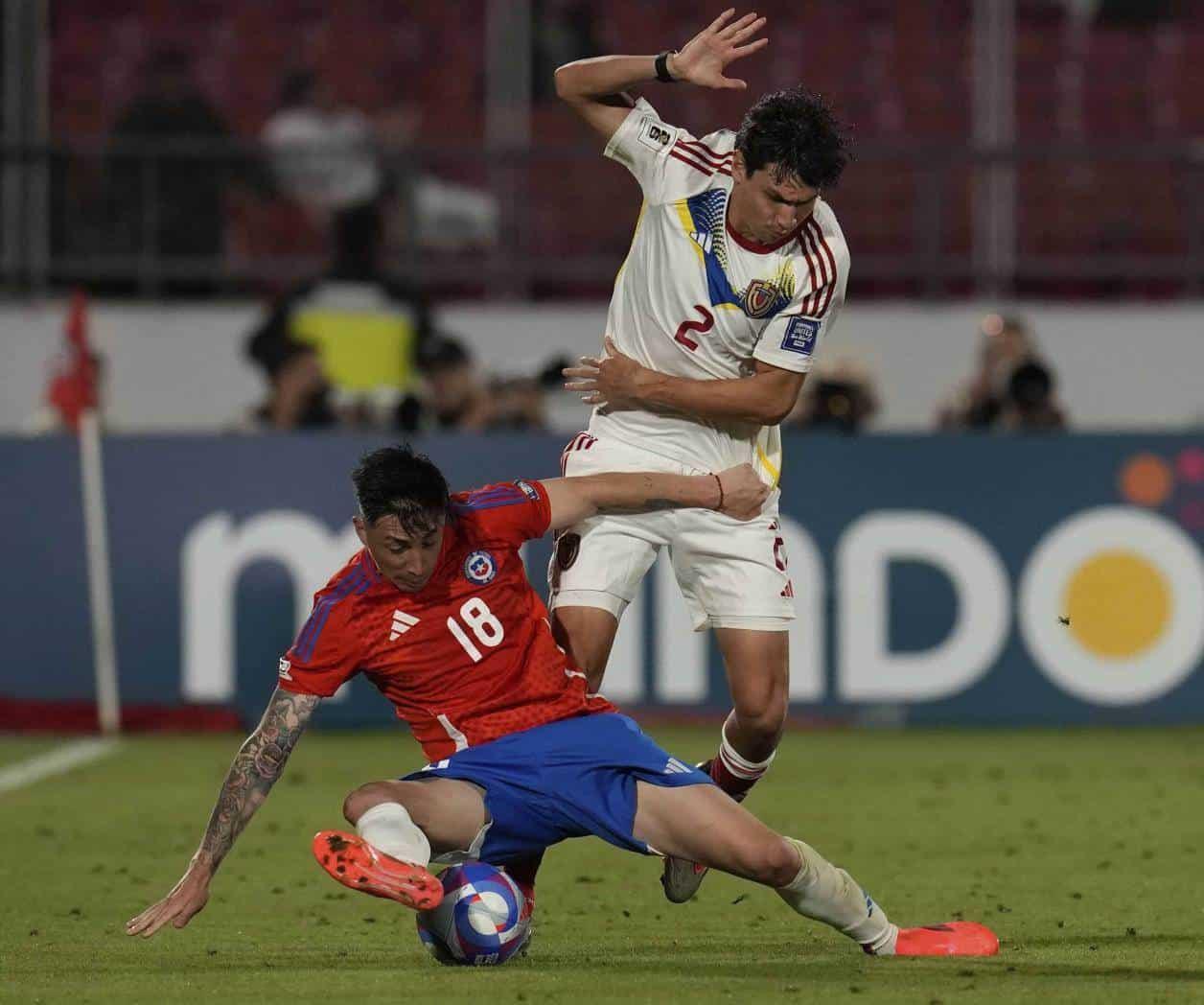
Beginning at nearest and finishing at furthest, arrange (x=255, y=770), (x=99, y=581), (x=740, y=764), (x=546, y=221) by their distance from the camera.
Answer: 1. (x=255, y=770)
2. (x=740, y=764)
3. (x=99, y=581)
4. (x=546, y=221)

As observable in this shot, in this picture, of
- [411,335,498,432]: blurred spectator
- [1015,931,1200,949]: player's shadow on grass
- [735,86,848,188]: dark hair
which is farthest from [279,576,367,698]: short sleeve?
[411,335,498,432]: blurred spectator

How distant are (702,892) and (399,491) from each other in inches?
96.3

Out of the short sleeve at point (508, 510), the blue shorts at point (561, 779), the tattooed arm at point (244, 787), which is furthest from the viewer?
the short sleeve at point (508, 510)

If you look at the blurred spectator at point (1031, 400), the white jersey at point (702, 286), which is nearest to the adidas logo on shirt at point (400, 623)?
the white jersey at point (702, 286)

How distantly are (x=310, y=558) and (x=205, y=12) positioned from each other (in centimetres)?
584

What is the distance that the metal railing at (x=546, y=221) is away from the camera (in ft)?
53.7

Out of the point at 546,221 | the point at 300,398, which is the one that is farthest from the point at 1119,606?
the point at 546,221

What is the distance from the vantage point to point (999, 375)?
14266 millimetres

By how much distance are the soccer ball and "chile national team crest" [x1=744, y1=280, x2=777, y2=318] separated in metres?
1.97

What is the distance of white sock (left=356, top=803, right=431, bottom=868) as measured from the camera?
236 inches

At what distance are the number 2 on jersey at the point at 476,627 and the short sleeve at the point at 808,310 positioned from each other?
4.57 feet

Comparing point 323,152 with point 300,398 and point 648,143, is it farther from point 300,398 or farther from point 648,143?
point 648,143

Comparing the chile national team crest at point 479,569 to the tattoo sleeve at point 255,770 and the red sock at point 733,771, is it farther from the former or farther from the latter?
the red sock at point 733,771

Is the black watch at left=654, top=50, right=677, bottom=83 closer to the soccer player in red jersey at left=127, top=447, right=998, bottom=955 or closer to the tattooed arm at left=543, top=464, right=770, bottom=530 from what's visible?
the tattooed arm at left=543, top=464, right=770, bottom=530
